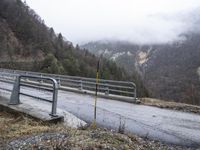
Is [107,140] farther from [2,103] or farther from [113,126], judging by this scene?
[2,103]

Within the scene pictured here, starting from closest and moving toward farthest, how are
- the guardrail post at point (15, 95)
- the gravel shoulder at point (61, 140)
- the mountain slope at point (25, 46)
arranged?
the gravel shoulder at point (61, 140)
the guardrail post at point (15, 95)
the mountain slope at point (25, 46)

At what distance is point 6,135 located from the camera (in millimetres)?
7473

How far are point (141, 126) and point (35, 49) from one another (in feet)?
319

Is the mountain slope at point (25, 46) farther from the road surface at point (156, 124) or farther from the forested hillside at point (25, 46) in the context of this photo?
the road surface at point (156, 124)

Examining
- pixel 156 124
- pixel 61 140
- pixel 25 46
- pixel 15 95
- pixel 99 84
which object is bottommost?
pixel 156 124

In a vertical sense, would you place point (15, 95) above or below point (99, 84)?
below

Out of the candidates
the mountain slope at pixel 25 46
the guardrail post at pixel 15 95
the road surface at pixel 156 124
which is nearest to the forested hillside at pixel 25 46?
the mountain slope at pixel 25 46

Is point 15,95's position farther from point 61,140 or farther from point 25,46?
point 25,46

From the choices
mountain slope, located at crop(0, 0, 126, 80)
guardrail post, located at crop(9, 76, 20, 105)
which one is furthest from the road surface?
mountain slope, located at crop(0, 0, 126, 80)

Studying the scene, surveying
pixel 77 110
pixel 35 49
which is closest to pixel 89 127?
pixel 77 110

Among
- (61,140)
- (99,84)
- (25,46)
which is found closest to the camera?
(61,140)

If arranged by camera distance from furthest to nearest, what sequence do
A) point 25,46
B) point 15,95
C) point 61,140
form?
point 25,46 < point 15,95 < point 61,140

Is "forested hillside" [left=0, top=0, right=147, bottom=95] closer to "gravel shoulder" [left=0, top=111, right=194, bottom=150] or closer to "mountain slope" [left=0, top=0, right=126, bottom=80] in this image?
"mountain slope" [left=0, top=0, right=126, bottom=80]

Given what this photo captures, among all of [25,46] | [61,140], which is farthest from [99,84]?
[25,46]
